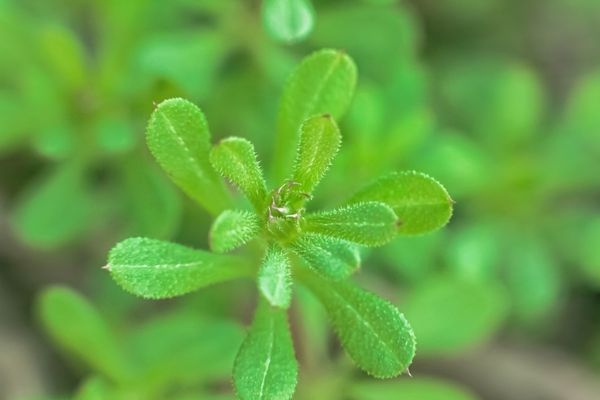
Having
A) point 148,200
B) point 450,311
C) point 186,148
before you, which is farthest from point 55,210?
point 450,311

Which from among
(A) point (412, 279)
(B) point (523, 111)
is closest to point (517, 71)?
(B) point (523, 111)

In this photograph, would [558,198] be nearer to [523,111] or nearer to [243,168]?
[523,111]

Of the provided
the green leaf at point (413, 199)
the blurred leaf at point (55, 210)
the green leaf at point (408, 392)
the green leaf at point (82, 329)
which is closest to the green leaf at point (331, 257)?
the green leaf at point (413, 199)

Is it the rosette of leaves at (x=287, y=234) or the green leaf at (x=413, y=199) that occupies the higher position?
the green leaf at (x=413, y=199)

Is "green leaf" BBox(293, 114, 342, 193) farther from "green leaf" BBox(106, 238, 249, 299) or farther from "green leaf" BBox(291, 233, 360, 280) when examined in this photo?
"green leaf" BBox(106, 238, 249, 299)

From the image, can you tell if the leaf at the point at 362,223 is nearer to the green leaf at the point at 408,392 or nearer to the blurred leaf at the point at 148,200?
the blurred leaf at the point at 148,200

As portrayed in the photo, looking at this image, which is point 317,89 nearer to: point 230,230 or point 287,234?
point 287,234
